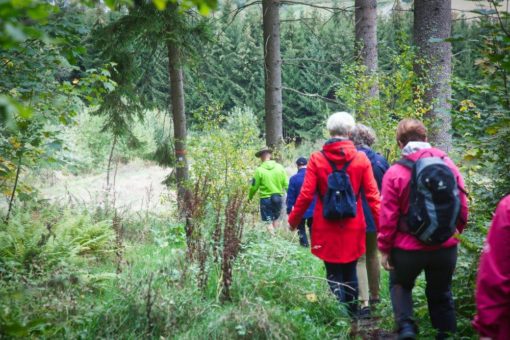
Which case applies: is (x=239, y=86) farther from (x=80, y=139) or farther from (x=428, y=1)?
(x=428, y=1)

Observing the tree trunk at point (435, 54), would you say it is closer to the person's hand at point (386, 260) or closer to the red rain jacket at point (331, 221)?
the red rain jacket at point (331, 221)

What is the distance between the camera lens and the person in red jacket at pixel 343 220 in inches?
177

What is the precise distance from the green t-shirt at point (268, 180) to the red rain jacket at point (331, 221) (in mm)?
6203

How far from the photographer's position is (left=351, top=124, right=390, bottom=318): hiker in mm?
5090

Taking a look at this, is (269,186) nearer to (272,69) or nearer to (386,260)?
(272,69)

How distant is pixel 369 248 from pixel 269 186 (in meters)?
5.71

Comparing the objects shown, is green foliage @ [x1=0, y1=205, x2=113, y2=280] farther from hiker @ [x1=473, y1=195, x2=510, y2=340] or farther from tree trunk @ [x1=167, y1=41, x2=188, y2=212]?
tree trunk @ [x1=167, y1=41, x2=188, y2=212]

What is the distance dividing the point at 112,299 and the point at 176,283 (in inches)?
22.5

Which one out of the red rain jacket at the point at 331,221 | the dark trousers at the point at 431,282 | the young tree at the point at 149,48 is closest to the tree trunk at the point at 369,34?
the young tree at the point at 149,48

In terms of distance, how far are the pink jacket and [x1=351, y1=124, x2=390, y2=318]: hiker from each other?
43.2 inches

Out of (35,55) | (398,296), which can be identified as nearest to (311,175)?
(398,296)

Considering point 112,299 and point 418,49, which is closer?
point 112,299

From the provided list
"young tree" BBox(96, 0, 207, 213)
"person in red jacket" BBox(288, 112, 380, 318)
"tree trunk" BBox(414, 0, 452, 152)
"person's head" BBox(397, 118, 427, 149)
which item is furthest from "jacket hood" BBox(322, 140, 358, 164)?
"young tree" BBox(96, 0, 207, 213)

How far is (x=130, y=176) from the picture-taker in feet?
107
